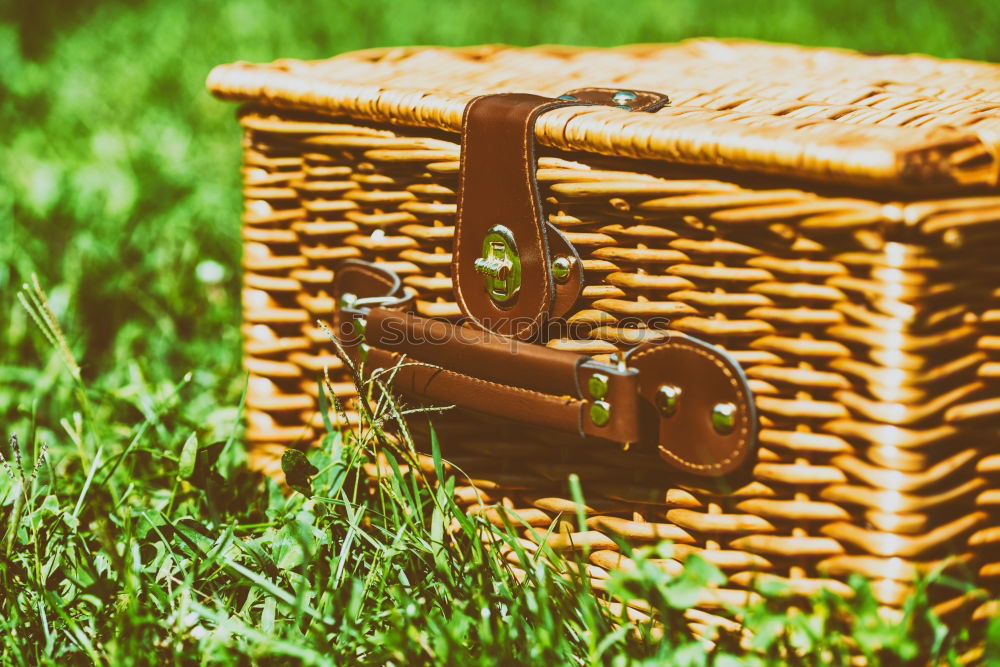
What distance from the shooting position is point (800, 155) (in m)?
0.79

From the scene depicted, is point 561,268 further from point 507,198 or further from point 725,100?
point 725,100

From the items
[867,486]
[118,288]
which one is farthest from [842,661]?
[118,288]

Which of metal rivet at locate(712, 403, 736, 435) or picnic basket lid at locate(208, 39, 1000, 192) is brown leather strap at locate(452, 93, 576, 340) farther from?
metal rivet at locate(712, 403, 736, 435)

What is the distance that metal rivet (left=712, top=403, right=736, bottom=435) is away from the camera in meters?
0.88

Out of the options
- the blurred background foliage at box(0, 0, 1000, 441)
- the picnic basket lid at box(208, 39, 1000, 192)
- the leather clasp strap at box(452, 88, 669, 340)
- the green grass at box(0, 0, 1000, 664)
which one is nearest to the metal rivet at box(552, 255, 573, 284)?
the leather clasp strap at box(452, 88, 669, 340)

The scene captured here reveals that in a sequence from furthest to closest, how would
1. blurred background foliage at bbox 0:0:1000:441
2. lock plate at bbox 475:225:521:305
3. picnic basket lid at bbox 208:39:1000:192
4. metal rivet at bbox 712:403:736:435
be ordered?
1. blurred background foliage at bbox 0:0:1000:441
2. lock plate at bbox 475:225:521:305
3. metal rivet at bbox 712:403:736:435
4. picnic basket lid at bbox 208:39:1000:192

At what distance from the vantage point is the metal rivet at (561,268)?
0.96 metres

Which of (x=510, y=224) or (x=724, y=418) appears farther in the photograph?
(x=510, y=224)

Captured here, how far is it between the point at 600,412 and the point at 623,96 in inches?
12.8

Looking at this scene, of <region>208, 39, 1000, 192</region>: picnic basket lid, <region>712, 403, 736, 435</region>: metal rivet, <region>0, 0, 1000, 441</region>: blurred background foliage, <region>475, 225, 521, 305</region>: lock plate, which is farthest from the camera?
<region>0, 0, 1000, 441</region>: blurred background foliage

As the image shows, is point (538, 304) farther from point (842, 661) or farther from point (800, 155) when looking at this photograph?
point (842, 661)
